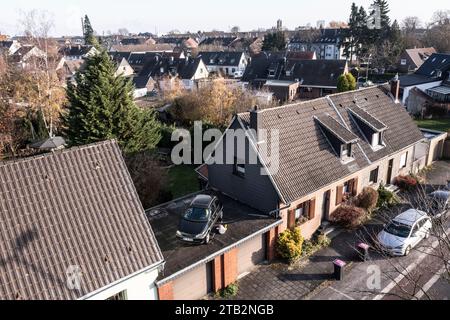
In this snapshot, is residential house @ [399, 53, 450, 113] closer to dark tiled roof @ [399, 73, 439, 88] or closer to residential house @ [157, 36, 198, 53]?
dark tiled roof @ [399, 73, 439, 88]

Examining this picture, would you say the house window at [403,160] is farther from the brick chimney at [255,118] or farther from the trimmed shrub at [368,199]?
the brick chimney at [255,118]

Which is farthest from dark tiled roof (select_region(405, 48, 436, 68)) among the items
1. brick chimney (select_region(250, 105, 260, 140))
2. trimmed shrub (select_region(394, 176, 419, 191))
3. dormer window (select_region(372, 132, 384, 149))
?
brick chimney (select_region(250, 105, 260, 140))

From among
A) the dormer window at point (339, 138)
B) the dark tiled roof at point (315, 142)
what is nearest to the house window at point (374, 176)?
the dark tiled roof at point (315, 142)

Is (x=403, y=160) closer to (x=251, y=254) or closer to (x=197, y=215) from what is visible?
(x=251, y=254)
